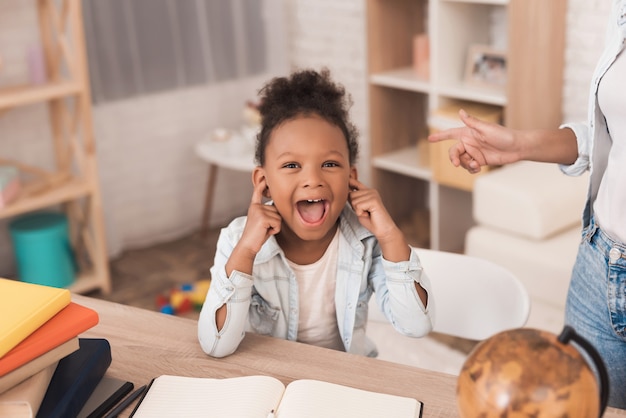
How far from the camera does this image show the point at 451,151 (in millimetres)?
1398

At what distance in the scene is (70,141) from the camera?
10.9 feet

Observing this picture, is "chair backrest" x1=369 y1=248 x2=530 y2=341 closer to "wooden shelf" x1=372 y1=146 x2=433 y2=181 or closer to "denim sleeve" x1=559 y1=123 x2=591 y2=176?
"denim sleeve" x1=559 y1=123 x2=591 y2=176

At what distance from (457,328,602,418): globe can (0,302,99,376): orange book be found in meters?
0.59

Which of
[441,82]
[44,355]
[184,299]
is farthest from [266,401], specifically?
[441,82]

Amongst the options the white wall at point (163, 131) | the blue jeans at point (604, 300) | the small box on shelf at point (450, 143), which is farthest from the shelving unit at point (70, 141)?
the blue jeans at point (604, 300)

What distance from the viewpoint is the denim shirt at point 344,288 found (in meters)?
1.36

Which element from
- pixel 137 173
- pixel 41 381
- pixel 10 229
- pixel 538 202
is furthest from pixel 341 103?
pixel 137 173

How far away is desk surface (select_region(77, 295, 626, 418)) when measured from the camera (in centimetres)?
117

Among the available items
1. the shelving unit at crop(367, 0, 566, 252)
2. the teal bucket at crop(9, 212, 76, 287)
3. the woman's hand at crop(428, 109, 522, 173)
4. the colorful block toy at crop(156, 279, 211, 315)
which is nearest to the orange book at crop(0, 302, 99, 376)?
the woman's hand at crop(428, 109, 522, 173)

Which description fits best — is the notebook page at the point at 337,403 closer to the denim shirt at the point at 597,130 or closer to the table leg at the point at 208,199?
the denim shirt at the point at 597,130

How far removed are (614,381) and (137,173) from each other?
2974 mm

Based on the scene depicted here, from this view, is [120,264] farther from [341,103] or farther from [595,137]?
[595,137]

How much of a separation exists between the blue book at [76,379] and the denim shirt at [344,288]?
0.19 meters

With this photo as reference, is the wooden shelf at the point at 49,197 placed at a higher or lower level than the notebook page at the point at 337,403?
lower
